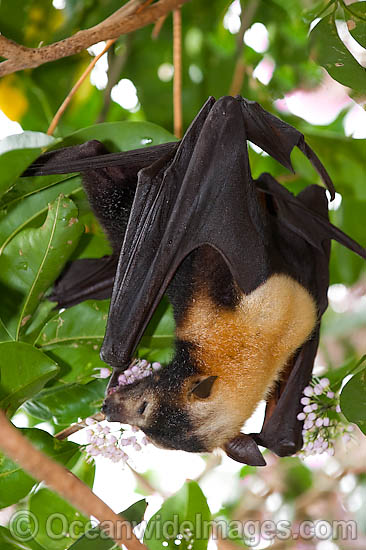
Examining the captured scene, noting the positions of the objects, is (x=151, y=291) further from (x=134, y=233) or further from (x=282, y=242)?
(x=282, y=242)

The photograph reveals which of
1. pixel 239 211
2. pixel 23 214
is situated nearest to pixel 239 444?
pixel 239 211

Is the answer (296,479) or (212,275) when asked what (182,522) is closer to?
(212,275)

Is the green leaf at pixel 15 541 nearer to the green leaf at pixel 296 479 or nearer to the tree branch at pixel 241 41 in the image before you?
the green leaf at pixel 296 479

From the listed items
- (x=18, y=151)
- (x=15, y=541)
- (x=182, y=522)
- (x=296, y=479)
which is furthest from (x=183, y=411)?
(x=296, y=479)

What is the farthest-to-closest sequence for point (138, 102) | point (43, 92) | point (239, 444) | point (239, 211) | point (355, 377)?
point (138, 102)
point (43, 92)
point (239, 444)
point (239, 211)
point (355, 377)

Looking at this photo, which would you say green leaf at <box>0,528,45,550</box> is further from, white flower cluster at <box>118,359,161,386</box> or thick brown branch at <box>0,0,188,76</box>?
thick brown branch at <box>0,0,188,76</box>
